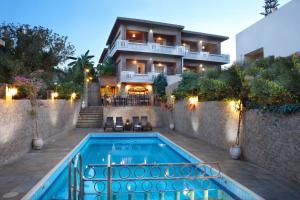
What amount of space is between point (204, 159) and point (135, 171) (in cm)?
265

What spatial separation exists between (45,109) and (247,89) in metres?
9.18

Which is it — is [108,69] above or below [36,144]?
above

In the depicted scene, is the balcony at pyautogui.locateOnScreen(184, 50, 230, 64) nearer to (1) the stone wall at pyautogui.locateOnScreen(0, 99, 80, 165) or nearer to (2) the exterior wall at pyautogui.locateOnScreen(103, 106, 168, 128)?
(2) the exterior wall at pyautogui.locateOnScreen(103, 106, 168, 128)

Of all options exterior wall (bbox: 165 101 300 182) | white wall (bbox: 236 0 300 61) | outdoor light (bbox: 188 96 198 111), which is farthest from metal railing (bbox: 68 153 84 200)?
outdoor light (bbox: 188 96 198 111)

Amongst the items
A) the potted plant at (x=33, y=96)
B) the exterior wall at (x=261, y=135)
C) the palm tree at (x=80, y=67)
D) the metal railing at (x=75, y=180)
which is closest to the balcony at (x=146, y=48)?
the palm tree at (x=80, y=67)

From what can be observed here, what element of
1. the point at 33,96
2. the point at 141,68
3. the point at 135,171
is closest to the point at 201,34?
the point at 141,68

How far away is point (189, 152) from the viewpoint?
1025 centimetres

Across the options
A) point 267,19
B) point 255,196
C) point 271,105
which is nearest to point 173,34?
point 267,19

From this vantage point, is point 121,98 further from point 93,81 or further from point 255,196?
point 255,196

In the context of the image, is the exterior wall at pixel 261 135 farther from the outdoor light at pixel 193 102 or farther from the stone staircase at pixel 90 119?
the stone staircase at pixel 90 119

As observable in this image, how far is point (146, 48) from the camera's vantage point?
83.7 feet

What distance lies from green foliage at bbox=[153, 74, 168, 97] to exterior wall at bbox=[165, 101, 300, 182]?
439 inches

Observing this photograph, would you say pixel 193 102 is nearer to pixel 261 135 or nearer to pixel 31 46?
pixel 261 135

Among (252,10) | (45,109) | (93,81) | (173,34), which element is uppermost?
(252,10)
